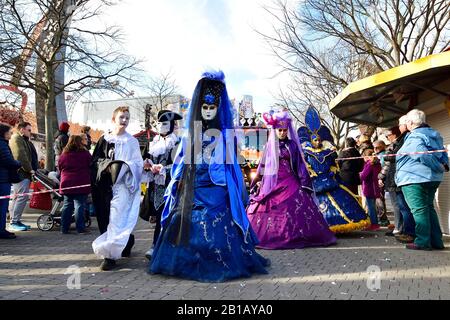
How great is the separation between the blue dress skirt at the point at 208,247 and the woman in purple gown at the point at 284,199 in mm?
1490

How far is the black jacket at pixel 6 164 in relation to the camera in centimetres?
662

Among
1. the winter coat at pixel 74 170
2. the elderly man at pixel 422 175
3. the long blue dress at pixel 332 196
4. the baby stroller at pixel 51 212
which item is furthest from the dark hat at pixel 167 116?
the elderly man at pixel 422 175

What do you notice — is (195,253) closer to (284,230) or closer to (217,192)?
(217,192)

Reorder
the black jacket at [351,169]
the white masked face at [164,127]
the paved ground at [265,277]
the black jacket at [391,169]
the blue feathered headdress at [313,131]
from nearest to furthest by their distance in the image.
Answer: the paved ground at [265,277] → the white masked face at [164,127] → the black jacket at [391,169] → the blue feathered headdress at [313,131] → the black jacket at [351,169]

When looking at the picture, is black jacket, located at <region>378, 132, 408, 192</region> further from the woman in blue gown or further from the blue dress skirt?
the blue dress skirt

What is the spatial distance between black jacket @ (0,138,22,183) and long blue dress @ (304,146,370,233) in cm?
505

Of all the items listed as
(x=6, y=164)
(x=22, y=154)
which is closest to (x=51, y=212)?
(x=22, y=154)

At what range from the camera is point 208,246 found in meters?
4.21

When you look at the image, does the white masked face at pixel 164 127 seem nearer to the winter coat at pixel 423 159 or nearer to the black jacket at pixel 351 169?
the winter coat at pixel 423 159

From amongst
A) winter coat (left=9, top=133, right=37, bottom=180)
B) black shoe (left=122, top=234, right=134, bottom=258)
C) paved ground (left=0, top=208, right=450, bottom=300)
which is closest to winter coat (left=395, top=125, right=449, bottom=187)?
paved ground (left=0, top=208, right=450, bottom=300)

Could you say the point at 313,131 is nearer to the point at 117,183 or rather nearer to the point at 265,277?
the point at 265,277

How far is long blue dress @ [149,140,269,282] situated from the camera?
4.19 m

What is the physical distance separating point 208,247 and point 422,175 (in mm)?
3304
